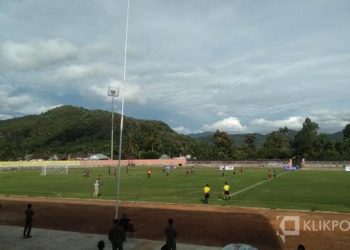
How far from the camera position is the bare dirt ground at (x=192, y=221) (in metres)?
22.2

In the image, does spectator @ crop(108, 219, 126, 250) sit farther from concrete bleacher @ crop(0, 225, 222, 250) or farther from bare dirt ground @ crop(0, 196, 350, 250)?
bare dirt ground @ crop(0, 196, 350, 250)

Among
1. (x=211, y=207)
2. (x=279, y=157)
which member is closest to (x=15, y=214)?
(x=211, y=207)

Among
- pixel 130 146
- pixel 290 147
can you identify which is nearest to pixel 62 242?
pixel 130 146

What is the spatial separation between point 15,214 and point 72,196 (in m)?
10.8

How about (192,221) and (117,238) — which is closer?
(117,238)

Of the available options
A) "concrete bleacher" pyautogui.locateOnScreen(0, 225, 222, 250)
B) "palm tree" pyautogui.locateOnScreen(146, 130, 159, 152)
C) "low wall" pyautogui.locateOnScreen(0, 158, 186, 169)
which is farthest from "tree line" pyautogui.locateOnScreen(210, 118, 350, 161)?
"concrete bleacher" pyautogui.locateOnScreen(0, 225, 222, 250)

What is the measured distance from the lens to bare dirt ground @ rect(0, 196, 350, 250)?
22.2m

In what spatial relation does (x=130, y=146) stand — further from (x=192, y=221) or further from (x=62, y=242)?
(x=62, y=242)

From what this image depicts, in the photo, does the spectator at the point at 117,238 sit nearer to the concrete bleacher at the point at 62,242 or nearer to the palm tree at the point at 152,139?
the concrete bleacher at the point at 62,242

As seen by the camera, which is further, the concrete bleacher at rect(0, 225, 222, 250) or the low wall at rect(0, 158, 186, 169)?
the low wall at rect(0, 158, 186, 169)

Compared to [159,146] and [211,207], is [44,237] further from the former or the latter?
[159,146]

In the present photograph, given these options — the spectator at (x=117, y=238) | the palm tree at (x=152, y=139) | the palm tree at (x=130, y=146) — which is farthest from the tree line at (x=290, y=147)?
the spectator at (x=117, y=238)

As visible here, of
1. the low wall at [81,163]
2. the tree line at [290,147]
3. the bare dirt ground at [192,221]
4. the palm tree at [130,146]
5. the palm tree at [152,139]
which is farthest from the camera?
the palm tree at [152,139]

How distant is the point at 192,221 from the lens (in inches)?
1078
